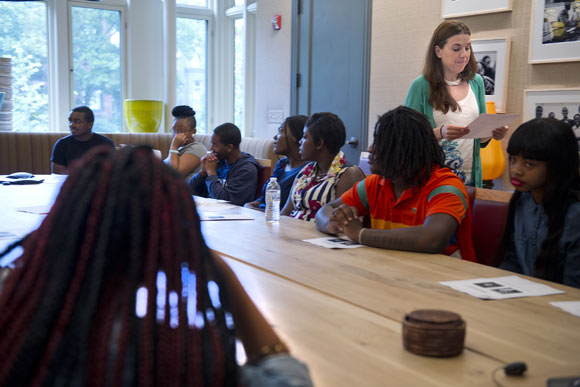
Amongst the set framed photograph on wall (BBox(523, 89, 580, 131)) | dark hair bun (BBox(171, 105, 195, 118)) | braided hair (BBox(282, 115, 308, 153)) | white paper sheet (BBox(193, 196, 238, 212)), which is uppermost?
framed photograph on wall (BBox(523, 89, 580, 131))

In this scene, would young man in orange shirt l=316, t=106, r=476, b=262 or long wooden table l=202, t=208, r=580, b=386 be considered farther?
young man in orange shirt l=316, t=106, r=476, b=262

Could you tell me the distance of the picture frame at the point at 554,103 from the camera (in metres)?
3.55

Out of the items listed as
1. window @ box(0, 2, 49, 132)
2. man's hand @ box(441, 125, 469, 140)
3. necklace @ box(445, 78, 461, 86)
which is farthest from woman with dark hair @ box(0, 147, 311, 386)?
window @ box(0, 2, 49, 132)

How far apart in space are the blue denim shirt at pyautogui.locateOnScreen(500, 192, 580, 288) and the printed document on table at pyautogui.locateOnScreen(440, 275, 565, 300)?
0.82ft

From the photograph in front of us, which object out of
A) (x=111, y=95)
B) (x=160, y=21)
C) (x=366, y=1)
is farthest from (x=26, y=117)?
(x=366, y=1)

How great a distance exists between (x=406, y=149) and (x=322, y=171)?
3.03ft

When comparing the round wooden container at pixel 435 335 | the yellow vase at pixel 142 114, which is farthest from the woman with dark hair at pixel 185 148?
the round wooden container at pixel 435 335

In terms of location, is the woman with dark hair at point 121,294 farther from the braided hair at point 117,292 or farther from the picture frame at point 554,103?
the picture frame at point 554,103

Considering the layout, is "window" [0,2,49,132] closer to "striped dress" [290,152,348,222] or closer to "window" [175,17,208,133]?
"window" [175,17,208,133]

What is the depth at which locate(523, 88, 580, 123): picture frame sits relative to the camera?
11.6ft

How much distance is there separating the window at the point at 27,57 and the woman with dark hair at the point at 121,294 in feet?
24.7

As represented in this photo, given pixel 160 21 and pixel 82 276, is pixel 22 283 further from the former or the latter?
pixel 160 21

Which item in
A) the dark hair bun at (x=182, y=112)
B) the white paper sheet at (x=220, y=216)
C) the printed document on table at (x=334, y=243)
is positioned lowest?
the white paper sheet at (x=220, y=216)

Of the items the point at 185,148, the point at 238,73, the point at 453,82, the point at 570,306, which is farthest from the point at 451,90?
the point at 238,73
